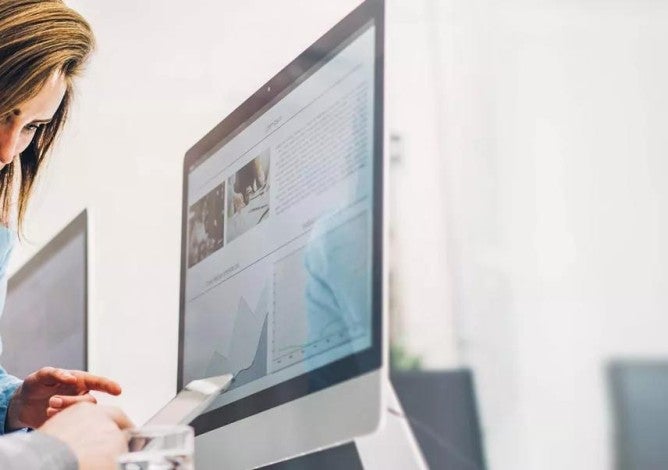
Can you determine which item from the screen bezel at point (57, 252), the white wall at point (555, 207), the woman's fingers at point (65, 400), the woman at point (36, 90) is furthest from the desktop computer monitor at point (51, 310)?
the white wall at point (555, 207)

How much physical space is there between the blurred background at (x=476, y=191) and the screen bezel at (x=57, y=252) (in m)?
0.02

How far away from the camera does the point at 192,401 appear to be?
0.73 meters

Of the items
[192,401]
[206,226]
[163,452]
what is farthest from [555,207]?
[163,452]

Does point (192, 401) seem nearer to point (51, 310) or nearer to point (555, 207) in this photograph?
point (51, 310)

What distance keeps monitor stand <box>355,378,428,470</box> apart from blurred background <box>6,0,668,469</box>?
0.38 meters

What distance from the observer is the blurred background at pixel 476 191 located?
1.07 m

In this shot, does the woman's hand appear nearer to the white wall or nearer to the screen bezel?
the screen bezel

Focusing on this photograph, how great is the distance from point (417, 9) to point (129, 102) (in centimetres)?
44

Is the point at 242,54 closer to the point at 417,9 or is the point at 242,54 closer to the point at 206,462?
the point at 417,9

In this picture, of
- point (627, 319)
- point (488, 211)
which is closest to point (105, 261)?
point (488, 211)

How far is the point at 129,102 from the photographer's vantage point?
3.94 ft

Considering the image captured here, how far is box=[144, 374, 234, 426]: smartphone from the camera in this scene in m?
0.70

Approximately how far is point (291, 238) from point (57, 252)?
0.58 metres

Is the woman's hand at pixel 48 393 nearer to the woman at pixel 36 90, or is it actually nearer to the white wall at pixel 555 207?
the woman at pixel 36 90
